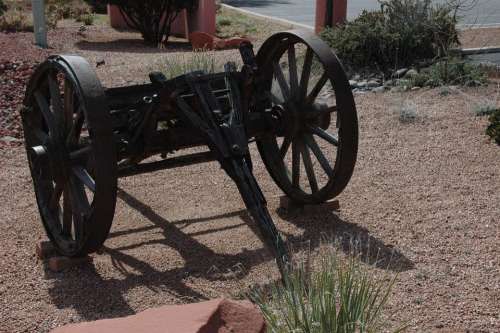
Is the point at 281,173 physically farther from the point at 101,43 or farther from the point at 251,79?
the point at 101,43

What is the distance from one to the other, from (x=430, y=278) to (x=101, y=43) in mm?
12514

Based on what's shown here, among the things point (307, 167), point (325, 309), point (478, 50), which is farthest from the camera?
point (478, 50)

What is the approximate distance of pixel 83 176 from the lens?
491 centimetres

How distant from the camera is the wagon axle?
4.69 m

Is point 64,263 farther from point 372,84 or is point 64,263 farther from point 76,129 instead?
point 372,84

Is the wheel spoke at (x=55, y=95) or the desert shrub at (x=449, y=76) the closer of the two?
the wheel spoke at (x=55, y=95)

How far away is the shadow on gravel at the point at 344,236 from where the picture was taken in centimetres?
516

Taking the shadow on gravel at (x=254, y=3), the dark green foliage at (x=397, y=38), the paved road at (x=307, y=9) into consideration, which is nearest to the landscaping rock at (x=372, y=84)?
the dark green foliage at (x=397, y=38)

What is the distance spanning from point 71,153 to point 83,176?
0.21 m

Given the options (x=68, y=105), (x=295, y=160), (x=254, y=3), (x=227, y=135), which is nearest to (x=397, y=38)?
(x=295, y=160)

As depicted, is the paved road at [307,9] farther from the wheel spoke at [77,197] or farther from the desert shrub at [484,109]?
the wheel spoke at [77,197]

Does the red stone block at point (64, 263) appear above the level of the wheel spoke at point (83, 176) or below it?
below

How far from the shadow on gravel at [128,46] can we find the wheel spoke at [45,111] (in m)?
9.66

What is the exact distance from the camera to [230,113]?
211 inches
